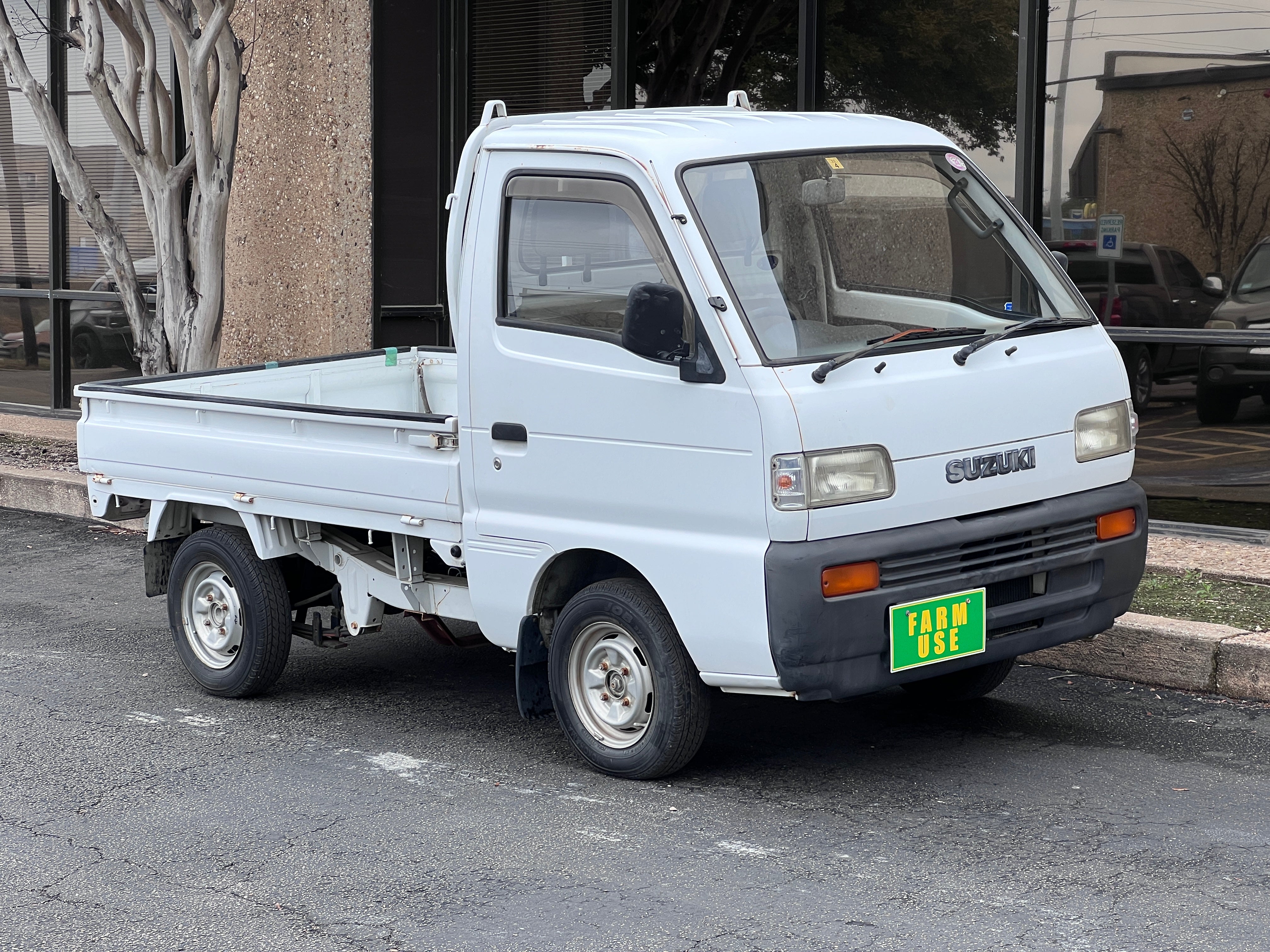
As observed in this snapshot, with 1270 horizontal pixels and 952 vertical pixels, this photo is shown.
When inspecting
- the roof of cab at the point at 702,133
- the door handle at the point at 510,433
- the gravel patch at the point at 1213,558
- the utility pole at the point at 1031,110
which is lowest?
the gravel patch at the point at 1213,558

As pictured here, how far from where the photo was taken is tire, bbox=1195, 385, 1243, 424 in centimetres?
855

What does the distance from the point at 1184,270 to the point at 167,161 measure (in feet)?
21.2

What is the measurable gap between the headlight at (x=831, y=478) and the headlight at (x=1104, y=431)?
2.75ft

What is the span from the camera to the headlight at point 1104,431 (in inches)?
205

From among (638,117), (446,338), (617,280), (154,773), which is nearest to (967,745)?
(617,280)

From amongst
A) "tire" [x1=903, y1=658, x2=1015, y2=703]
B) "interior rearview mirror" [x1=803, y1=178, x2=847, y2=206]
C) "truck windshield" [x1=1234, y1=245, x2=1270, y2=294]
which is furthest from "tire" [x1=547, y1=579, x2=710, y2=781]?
"truck windshield" [x1=1234, y1=245, x2=1270, y2=294]

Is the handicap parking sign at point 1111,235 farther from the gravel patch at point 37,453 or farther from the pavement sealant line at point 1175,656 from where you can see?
the gravel patch at point 37,453

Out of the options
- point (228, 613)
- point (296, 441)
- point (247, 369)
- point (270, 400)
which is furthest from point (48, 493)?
point (296, 441)

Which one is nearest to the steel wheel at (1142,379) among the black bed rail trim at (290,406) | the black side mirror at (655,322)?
the black bed rail trim at (290,406)

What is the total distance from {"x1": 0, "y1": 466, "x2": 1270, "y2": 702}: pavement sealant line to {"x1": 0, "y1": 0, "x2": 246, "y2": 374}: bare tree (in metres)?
6.43

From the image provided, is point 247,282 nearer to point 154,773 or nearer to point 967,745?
point 154,773

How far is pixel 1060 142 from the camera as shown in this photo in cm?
909

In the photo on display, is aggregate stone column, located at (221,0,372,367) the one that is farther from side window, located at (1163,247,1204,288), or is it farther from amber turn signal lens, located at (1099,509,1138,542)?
amber turn signal lens, located at (1099,509,1138,542)

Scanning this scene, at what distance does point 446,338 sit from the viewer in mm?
12609
